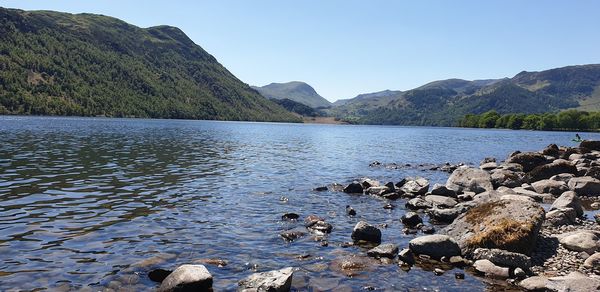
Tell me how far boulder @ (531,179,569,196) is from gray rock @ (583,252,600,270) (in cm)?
1848

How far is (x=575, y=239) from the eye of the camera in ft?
56.8

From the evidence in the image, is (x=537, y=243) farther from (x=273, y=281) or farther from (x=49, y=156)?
(x=49, y=156)

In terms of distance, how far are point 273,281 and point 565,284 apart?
924cm

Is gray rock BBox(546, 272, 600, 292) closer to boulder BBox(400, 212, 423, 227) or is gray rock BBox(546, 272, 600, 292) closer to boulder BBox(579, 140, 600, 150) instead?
boulder BBox(400, 212, 423, 227)

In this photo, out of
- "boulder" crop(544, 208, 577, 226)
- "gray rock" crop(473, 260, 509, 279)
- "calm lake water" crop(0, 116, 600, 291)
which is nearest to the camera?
"calm lake water" crop(0, 116, 600, 291)

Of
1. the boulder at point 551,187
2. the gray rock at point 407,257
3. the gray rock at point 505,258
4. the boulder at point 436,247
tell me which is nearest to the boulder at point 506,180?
the boulder at point 551,187

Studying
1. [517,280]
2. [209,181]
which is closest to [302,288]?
[517,280]

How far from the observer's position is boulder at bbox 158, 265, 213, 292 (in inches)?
485

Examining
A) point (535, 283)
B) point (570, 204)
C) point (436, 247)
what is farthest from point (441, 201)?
point (535, 283)

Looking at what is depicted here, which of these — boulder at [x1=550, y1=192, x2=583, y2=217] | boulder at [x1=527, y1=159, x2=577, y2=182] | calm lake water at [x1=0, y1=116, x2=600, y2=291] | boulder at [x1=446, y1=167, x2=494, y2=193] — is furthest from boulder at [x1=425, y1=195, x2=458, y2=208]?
boulder at [x1=527, y1=159, x2=577, y2=182]

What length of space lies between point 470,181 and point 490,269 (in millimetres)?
18047

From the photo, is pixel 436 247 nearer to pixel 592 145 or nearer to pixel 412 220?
pixel 412 220

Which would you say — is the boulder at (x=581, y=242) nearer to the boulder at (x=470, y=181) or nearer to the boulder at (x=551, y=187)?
the boulder at (x=470, y=181)

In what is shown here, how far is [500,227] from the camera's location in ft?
56.1
